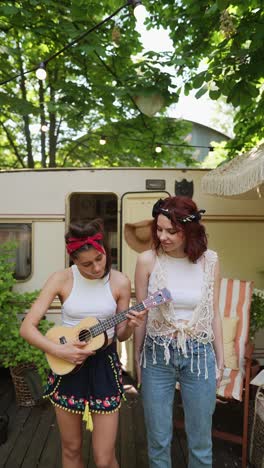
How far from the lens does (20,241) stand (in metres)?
4.81

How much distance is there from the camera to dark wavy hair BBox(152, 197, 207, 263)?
1.94m

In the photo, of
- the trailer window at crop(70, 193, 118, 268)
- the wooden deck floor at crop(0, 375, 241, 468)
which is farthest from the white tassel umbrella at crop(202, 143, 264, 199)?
the trailer window at crop(70, 193, 118, 268)

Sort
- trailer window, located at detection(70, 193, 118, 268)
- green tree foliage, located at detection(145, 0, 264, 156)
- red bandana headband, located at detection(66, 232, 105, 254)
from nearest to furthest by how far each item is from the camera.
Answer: red bandana headband, located at detection(66, 232, 105, 254) < green tree foliage, located at detection(145, 0, 264, 156) < trailer window, located at detection(70, 193, 118, 268)

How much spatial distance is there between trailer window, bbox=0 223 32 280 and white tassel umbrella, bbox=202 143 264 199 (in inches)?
89.4

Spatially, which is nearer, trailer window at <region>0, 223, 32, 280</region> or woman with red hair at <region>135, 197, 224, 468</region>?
woman with red hair at <region>135, 197, 224, 468</region>

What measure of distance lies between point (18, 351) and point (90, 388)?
2102 mm

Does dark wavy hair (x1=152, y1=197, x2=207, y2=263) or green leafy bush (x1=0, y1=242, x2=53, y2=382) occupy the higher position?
dark wavy hair (x1=152, y1=197, x2=207, y2=263)

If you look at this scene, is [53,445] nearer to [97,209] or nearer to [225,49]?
[225,49]

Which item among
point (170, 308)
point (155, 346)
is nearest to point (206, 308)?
point (170, 308)

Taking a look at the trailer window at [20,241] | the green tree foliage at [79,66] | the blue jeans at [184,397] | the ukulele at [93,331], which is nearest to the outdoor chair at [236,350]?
the blue jeans at [184,397]

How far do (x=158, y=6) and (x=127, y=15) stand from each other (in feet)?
1.51

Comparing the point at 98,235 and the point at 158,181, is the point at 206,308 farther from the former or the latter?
the point at 158,181

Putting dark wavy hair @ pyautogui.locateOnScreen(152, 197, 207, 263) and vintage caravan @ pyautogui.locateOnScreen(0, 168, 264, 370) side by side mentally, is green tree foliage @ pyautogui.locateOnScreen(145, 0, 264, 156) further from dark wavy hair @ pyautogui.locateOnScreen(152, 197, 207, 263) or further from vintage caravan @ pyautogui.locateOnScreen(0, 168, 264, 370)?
dark wavy hair @ pyautogui.locateOnScreen(152, 197, 207, 263)

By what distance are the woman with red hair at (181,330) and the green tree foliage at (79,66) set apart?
3036mm
